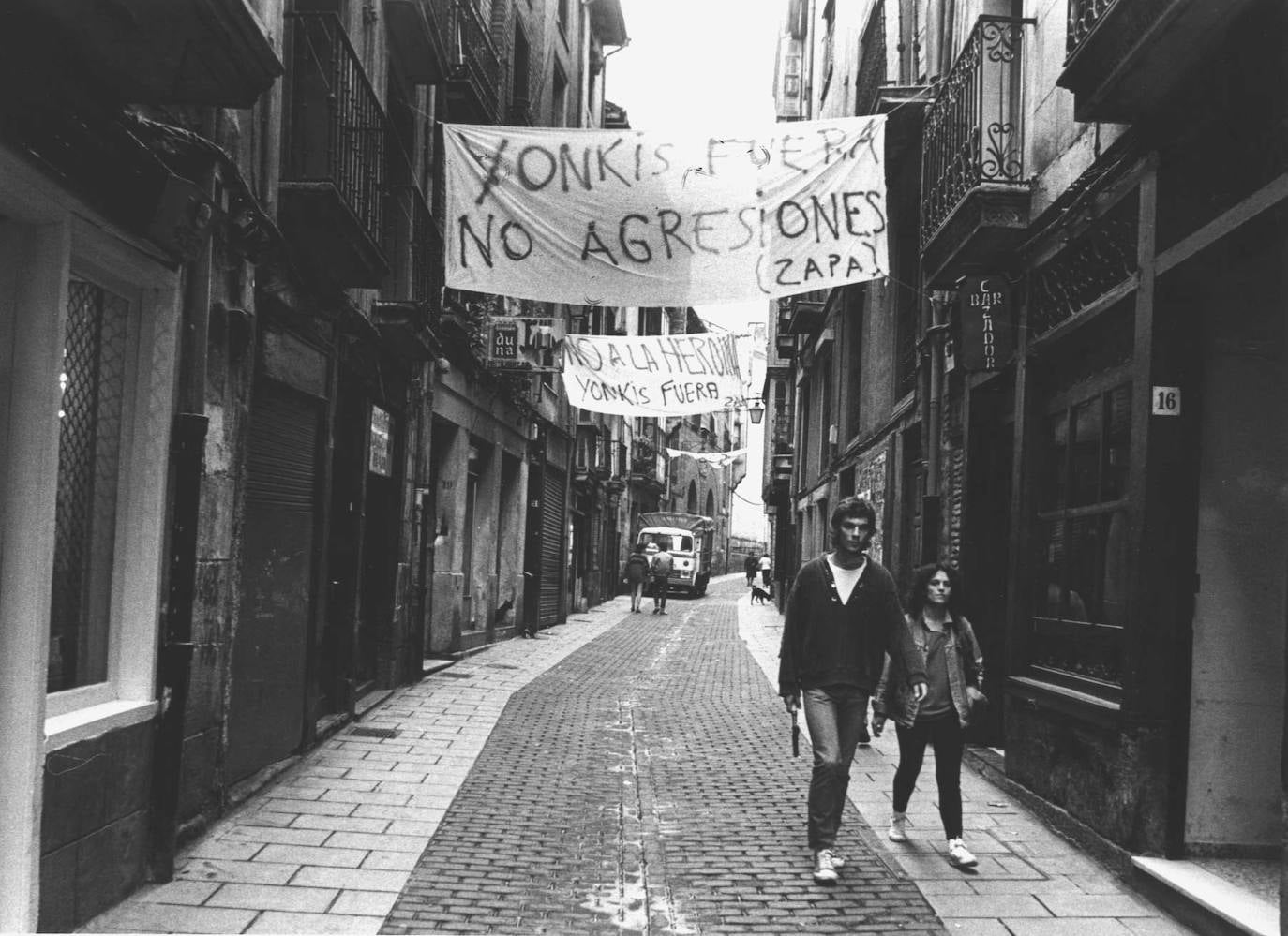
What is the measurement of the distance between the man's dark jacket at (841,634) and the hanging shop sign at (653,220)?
226 centimetres

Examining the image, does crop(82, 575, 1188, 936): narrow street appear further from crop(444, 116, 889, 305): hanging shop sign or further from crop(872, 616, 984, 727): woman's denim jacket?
crop(444, 116, 889, 305): hanging shop sign

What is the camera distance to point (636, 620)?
26375mm

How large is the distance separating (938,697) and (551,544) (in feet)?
56.3

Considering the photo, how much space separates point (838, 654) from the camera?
5797mm

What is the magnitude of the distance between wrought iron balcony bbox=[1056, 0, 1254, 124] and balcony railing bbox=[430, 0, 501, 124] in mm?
8097

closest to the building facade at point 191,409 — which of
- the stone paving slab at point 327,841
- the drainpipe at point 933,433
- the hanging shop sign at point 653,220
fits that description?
the stone paving slab at point 327,841

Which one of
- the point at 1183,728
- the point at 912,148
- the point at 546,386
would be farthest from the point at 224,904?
the point at 546,386

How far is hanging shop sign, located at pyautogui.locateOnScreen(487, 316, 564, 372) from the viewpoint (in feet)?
52.2

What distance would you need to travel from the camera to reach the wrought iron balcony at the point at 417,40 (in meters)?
10.6

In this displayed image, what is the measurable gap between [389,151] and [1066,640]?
8.25 metres

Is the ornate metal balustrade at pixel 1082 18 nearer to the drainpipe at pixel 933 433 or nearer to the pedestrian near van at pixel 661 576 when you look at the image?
the drainpipe at pixel 933 433

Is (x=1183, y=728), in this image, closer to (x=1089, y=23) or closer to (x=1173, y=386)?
(x=1173, y=386)

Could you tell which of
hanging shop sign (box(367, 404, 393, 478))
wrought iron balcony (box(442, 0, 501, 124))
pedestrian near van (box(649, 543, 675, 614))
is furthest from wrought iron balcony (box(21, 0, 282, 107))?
pedestrian near van (box(649, 543, 675, 614))

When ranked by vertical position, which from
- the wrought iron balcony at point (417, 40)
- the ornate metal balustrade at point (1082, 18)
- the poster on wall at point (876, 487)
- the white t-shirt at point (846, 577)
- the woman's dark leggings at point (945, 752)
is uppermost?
the wrought iron balcony at point (417, 40)
